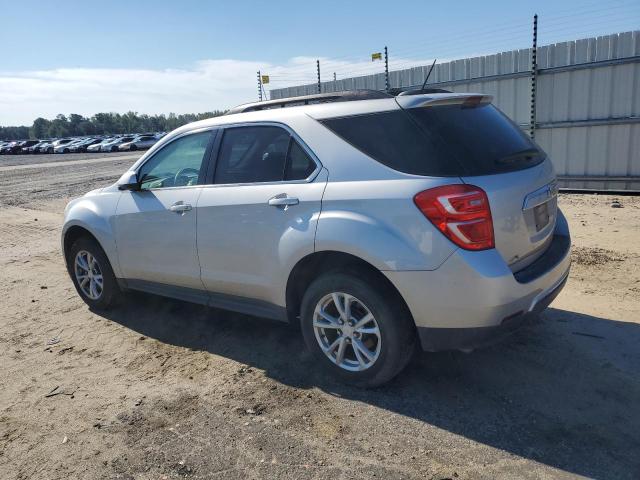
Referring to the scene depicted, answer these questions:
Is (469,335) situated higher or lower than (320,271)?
lower

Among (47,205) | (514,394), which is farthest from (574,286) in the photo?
(47,205)

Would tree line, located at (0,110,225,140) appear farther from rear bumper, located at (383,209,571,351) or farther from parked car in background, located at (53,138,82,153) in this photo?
rear bumper, located at (383,209,571,351)

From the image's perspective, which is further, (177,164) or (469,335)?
(177,164)

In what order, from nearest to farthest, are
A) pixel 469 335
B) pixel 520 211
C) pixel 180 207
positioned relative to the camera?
pixel 469 335 → pixel 520 211 → pixel 180 207

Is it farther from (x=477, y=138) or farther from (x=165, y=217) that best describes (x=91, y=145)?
(x=477, y=138)

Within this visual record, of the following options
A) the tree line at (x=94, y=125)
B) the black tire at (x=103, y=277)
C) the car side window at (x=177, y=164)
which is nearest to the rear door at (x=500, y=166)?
the car side window at (x=177, y=164)

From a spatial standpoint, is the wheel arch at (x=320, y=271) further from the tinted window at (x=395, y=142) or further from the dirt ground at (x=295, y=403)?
the tinted window at (x=395, y=142)

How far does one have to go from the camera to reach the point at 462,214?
300 cm

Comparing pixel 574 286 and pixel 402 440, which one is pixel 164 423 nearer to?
pixel 402 440

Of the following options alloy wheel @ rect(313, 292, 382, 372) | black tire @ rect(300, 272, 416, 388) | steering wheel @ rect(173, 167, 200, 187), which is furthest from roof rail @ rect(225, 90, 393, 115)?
alloy wheel @ rect(313, 292, 382, 372)

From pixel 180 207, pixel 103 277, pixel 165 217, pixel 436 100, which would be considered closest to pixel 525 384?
pixel 436 100

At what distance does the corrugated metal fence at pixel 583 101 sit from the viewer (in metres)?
9.39

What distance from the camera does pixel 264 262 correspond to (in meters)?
3.81

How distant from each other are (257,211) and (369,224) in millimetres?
940
